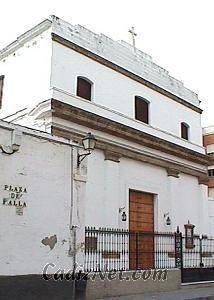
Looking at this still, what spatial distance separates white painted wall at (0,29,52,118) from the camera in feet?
49.4

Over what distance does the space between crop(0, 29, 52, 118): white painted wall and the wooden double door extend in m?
5.58

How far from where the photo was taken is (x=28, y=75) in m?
Answer: 15.8

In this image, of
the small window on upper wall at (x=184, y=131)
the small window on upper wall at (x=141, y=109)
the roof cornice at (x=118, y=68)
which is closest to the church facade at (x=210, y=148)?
the small window on upper wall at (x=184, y=131)

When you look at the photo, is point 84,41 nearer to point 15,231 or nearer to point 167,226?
point 167,226

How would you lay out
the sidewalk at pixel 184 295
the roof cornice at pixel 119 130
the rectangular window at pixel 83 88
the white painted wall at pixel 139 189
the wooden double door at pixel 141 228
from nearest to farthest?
the sidewalk at pixel 184 295 → the wooden double door at pixel 141 228 → the roof cornice at pixel 119 130 → the white painted wall at pixel 139 189 → the rectangular window at pixel 83 88

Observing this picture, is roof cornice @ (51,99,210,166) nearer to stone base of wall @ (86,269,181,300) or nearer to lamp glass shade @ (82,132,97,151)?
lamp glass shade @ (82,132,97,151)

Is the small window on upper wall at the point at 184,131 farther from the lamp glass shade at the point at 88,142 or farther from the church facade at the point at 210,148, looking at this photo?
the lamp glass shade at the point at 88,142

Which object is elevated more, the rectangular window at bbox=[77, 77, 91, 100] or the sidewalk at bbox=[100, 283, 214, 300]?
the rectangular window at bbox=[77, 77, 91, 100]

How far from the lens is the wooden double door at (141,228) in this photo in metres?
13.3

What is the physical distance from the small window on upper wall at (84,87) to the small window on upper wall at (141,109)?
2.88 metres

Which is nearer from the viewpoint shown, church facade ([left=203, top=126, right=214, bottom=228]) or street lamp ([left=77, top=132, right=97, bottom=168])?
street lamp ([left=77, top=132, right=97, bottom=168])

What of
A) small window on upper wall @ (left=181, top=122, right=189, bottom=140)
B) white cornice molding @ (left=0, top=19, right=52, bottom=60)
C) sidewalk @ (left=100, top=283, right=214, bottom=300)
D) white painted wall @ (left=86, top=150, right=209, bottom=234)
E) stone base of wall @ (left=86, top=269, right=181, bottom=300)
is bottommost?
sidewalk @ (left=100, top=283, right=214, bottom=300)

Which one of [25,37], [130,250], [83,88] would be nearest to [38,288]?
[130,250]

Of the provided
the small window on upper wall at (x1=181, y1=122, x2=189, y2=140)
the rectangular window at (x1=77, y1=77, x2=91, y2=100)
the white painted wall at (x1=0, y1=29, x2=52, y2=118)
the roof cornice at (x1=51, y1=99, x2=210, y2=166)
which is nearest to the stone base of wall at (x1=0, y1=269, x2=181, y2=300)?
the roof cornice at (x1=51, y1=99, x2=210, y2=166)
